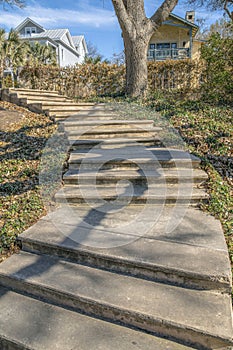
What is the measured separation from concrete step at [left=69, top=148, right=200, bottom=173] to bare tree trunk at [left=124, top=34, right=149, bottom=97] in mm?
3481

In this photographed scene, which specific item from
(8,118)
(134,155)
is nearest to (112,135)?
(134,155)

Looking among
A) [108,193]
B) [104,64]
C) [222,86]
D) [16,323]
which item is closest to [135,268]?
[16,323]

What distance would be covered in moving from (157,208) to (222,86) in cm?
484

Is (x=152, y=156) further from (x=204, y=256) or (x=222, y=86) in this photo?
(x=222, y=86)

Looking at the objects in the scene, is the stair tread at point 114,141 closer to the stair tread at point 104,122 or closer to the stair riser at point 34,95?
the stair tread at point 104,122

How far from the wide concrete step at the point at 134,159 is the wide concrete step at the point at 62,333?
207cm

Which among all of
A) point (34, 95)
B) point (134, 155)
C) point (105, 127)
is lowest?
point (134, 155)

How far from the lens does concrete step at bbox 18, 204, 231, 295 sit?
1.97 metres

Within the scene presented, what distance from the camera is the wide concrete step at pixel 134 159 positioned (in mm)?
3562

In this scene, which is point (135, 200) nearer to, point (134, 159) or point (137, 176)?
point (137, 176)

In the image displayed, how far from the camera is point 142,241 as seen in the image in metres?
2.34

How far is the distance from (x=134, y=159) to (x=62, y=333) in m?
2.39

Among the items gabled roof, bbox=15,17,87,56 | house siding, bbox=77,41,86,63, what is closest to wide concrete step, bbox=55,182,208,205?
gabled roof, bbox=15,17,87,56

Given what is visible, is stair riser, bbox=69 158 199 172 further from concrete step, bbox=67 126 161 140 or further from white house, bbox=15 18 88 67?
white house, bbox=15 18 88 67
